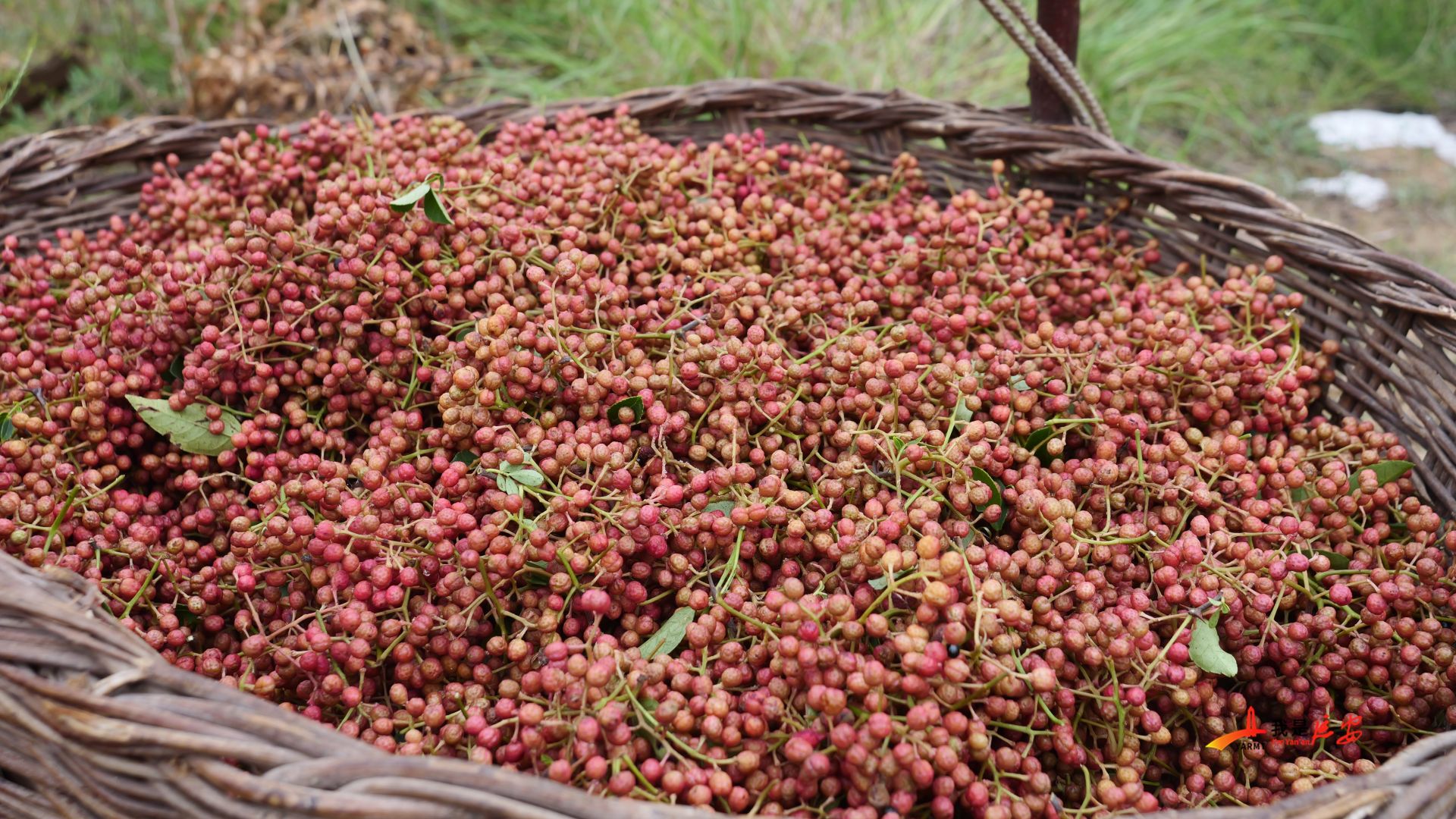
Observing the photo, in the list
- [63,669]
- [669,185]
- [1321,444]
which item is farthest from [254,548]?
[1321,444]

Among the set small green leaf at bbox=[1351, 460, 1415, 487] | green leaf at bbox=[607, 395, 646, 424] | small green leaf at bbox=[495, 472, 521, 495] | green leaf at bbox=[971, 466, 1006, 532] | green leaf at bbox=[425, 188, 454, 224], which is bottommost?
small green leaf at bbox=[1351, 460, 1415, 487]

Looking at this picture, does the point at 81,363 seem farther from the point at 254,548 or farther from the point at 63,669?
the point at 63,669

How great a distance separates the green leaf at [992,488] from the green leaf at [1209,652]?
0.88 ft

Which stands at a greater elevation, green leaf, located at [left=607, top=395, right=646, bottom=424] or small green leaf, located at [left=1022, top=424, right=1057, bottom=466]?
green leaf, located at [left=607, top=395, right=646, bottom=424]

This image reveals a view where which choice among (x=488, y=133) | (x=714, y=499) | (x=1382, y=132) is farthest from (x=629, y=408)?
(x=1382, y=132)

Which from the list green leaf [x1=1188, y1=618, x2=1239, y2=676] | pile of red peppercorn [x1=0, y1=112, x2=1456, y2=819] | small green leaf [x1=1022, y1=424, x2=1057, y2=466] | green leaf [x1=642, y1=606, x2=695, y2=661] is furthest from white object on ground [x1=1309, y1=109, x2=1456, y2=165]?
green leaf [x1=642, y1=606, x2=695, y2=661]

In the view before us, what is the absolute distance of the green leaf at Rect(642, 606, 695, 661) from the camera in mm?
1178

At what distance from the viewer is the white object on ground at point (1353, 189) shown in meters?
3.65

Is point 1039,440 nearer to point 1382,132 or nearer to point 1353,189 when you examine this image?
point 1353,189

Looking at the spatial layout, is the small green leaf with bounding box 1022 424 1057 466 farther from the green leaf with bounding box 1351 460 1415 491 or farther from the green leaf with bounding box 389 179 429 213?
the green leaf with bounding box 389 179 429 213

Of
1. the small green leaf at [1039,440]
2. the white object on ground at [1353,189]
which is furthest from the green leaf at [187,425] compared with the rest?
the white object on ground at [1353,189]

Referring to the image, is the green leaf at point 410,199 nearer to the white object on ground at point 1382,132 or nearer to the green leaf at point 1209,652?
the green leaf at point 1209,652

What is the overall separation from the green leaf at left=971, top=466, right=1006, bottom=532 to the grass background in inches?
98.7

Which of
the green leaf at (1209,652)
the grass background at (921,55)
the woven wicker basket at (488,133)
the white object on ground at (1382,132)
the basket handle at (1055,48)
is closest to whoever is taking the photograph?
the woven wicker basket at (488,133)
